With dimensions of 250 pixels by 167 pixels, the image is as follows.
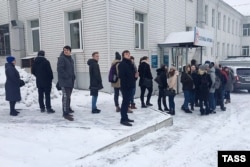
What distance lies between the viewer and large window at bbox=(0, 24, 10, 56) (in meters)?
15.0

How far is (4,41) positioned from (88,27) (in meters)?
7.35

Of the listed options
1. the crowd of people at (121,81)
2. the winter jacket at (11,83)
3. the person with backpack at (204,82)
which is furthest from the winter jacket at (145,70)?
the winter jacket at (11,83)

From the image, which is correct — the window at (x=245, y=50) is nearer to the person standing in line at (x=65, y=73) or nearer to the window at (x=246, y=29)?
the window at (x=246, y=29)

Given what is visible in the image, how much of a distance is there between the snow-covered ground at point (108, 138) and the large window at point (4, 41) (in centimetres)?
772

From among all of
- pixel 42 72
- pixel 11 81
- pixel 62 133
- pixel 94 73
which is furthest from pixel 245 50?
pixel 62 133

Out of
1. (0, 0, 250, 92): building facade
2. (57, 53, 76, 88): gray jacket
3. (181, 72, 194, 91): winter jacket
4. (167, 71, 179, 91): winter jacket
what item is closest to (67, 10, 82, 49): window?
(0, 0, 250, 92): building facade

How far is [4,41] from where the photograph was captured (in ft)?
50.4

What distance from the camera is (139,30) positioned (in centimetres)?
1220

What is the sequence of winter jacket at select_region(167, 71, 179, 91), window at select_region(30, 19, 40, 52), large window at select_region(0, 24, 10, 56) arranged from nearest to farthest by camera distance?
winter jacket at select_region(167, 71, 179, 91)
window at select_region(30, 19, 40, 52)
large window at select_region(0, 24, 10, 56)

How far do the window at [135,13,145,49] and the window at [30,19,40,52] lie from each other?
5117mm

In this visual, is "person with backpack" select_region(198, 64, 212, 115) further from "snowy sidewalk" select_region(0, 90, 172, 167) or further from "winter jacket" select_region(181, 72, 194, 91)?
"snowy sidewalk" select_region(0, 90, 172, 167)

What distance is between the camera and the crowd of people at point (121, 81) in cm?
623

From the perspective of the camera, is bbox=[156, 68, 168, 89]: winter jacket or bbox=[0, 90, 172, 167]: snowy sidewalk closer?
bbox=[0, 90, 172, 167]: snowy sidewalk

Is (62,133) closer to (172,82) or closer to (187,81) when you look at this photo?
(172,82)
